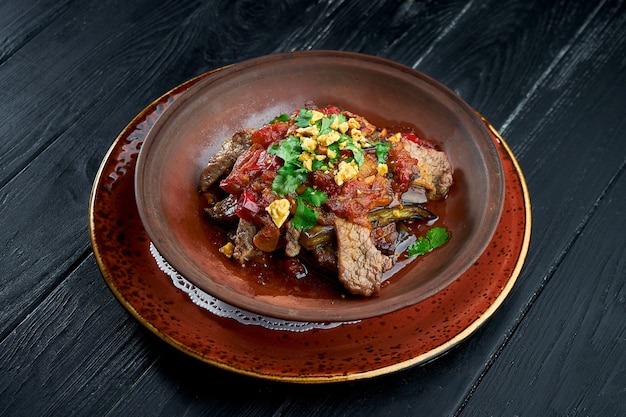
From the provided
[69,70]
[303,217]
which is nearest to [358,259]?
[303,217]

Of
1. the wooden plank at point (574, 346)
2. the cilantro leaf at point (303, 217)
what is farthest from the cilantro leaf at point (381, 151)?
the wooden plank at point (574, 346)

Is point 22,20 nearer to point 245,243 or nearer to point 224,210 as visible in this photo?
point 224,210

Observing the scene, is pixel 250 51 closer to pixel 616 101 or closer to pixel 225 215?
pixel 225 215

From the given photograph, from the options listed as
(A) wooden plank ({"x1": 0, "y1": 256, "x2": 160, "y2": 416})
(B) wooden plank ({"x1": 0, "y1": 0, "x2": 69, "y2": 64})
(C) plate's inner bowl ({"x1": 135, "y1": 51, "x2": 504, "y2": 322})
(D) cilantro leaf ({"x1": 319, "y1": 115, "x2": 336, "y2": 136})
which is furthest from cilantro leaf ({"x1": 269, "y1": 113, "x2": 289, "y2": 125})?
(B) wooden plank ({"x1": 0, "y1": 0, "x2": 69, "y2": 64})

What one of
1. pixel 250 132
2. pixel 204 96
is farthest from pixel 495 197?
pixel 204 96

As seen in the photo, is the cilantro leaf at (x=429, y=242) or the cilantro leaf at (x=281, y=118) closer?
the cilantro leaf at (x=429, y=242)

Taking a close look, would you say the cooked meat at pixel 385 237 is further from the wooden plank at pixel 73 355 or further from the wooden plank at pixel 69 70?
the wooden plank at pixel 69 70

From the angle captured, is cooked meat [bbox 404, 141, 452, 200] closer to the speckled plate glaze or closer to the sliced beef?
the speckled plate glaze
